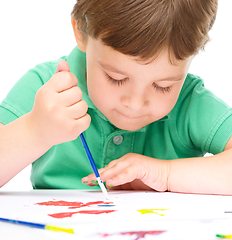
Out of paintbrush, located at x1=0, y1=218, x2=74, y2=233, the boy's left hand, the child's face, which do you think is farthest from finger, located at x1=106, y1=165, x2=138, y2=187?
paintbrush, located at x1=0, y1=218, x2=74, y2=233

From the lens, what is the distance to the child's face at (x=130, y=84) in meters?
0.63

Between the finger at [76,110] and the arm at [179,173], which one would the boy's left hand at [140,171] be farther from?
the finger at [76,110]

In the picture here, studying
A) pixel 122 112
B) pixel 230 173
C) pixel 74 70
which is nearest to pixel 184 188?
pixel 230 173

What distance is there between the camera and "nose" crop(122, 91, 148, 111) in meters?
0.66

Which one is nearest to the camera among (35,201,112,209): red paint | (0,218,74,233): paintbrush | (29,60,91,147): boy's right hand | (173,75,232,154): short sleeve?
(0,218,74,233): paintbrush

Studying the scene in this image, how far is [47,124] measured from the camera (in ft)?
2.06

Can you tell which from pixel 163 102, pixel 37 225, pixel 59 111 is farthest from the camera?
pixel 163 102

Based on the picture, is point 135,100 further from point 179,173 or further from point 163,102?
point 179,173

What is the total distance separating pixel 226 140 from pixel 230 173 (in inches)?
5.2

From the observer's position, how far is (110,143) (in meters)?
0.87

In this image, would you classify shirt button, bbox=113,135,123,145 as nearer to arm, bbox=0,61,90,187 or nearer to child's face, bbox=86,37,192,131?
child's face, bbox=86,37,192,131

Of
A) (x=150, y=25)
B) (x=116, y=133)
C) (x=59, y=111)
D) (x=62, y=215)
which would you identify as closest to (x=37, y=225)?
(x=62, y=215)

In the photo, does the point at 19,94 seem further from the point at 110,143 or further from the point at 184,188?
the point at 184,188

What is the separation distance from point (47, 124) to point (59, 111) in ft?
0.12
